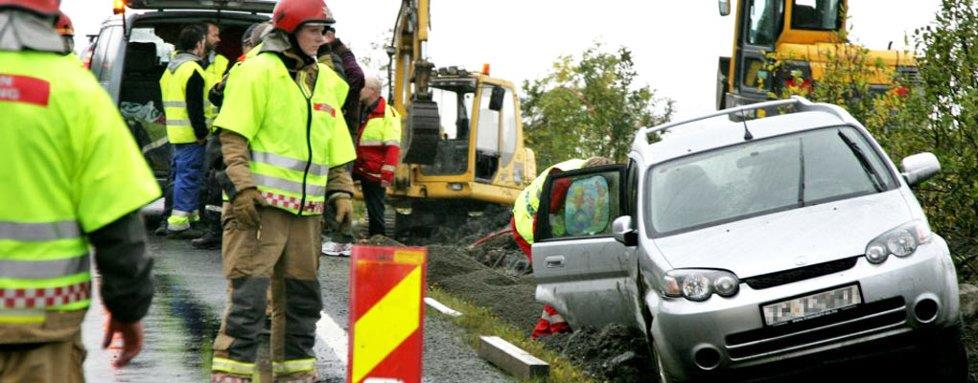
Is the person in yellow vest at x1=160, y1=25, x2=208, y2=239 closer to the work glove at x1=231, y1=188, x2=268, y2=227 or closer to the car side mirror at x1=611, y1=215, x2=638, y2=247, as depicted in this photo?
the car side mirror at x1=611, y1=215, x2=638, y2=247

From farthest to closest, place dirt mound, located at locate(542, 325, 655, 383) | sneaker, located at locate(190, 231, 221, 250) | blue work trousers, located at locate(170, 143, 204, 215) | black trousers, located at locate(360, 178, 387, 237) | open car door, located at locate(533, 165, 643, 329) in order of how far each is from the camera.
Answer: black trousers, located at locate(360, 178, 387, 237), sneaker, located at locate(190, 231, 221, 250), blue work trousers, located at locate(170, 143, 204, 215), open car door, located at locate(533, 165, 643, 329), dirt mound, located at locate(542, 325, 655, 383)

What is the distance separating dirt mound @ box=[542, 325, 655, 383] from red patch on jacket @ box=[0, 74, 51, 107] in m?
6.23

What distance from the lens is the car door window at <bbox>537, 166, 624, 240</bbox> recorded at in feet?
39.4

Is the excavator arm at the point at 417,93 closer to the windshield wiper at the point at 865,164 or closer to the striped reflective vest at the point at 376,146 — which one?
Answer: the striped reflective vest at the point at 376,146

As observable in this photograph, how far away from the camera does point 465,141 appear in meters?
25.8

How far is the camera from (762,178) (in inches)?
418

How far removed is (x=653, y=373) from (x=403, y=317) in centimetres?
385

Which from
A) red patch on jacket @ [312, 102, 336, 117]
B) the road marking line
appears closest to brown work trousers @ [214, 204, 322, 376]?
red patch on jacket @ [312, 102, 336, 117]

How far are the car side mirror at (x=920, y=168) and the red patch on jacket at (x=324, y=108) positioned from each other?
342 cm

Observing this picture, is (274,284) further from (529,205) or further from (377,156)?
(377,156)

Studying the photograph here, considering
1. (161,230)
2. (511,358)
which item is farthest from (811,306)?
(161,230)

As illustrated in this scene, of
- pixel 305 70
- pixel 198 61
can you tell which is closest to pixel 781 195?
pixel 305 70

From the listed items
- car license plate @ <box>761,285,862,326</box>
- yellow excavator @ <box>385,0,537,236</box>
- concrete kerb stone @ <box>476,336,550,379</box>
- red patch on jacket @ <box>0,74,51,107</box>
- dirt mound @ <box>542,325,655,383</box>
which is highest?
red patch on jacket @ <box>0,74,51,107</box>

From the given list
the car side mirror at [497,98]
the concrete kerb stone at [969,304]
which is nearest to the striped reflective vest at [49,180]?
the concrete kerb stone at [969,304]
